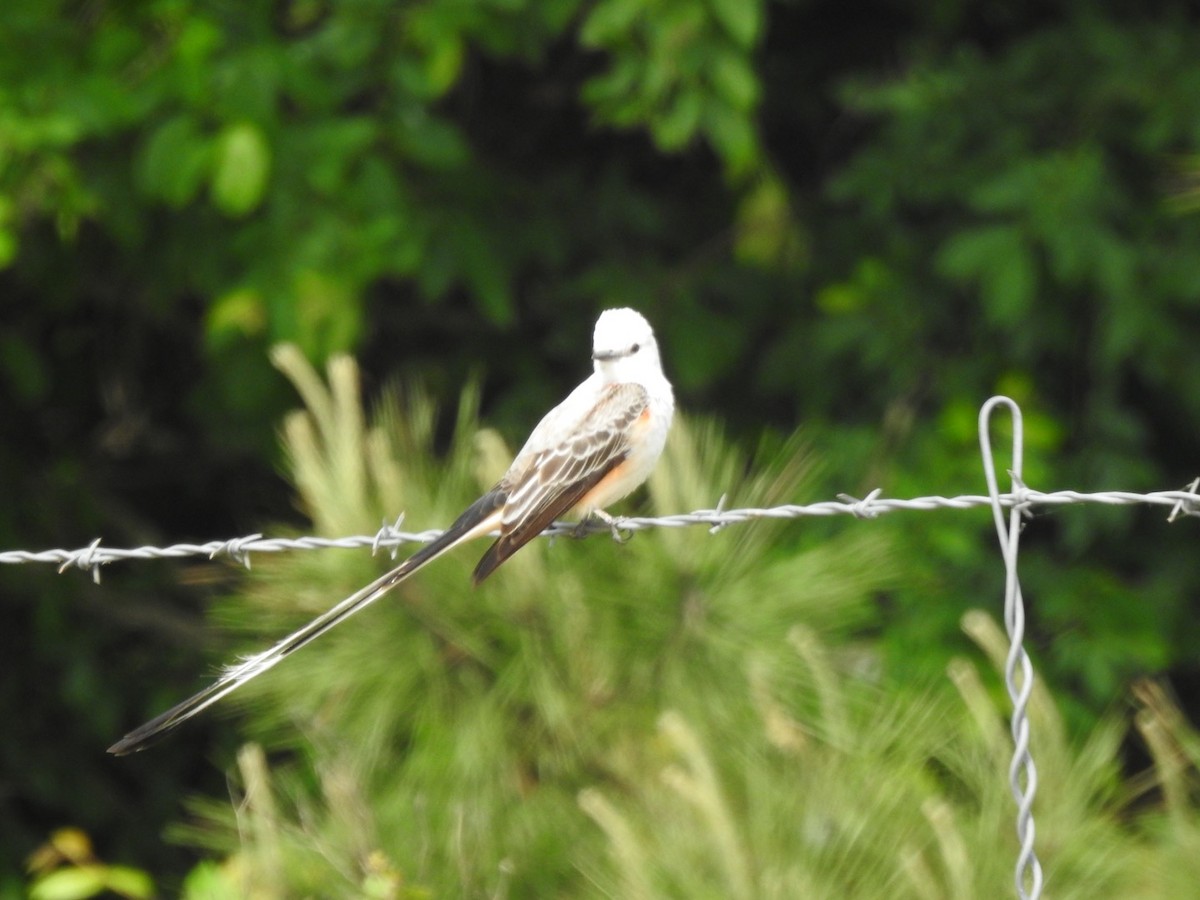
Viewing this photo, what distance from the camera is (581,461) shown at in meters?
3.33

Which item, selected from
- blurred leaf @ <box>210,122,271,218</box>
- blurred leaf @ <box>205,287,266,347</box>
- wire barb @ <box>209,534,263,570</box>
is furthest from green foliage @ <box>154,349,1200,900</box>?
blurred leaf @ <box>205,287,266,347</box>

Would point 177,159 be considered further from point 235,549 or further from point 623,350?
point 235,549

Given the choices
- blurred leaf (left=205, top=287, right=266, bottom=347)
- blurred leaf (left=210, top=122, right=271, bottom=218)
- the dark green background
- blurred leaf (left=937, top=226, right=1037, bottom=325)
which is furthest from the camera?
blurred leaf (left=937, top=226, right=1037, bottom=325)

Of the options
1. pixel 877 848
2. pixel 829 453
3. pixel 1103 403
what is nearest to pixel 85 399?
pixel 829 453

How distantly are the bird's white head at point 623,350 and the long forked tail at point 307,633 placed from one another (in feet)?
1.70

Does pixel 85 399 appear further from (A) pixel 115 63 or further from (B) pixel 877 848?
(B) pixel 877 848

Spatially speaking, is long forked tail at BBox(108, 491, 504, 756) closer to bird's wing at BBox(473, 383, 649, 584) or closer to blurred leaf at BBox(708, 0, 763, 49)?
bird's wing at BBox(473, 383, 649, 584)

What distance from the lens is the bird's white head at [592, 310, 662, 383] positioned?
3.62 metres

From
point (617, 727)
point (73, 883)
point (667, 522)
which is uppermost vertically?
point (667, 522)

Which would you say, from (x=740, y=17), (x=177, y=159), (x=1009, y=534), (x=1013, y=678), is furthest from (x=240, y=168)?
(x=1013, y=678)

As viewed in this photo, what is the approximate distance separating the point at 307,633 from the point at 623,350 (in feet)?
3.28

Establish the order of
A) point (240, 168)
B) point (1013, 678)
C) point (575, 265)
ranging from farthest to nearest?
point (575, 265) < point (240, 168) < point (1013, 678)

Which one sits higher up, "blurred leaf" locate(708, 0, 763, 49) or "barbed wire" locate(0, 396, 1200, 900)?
"blurred leaf" locate(708, 0, 763, 49)

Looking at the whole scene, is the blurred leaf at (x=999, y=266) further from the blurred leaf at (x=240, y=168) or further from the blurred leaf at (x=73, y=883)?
the blurred leaf at (x=73, y=883)
